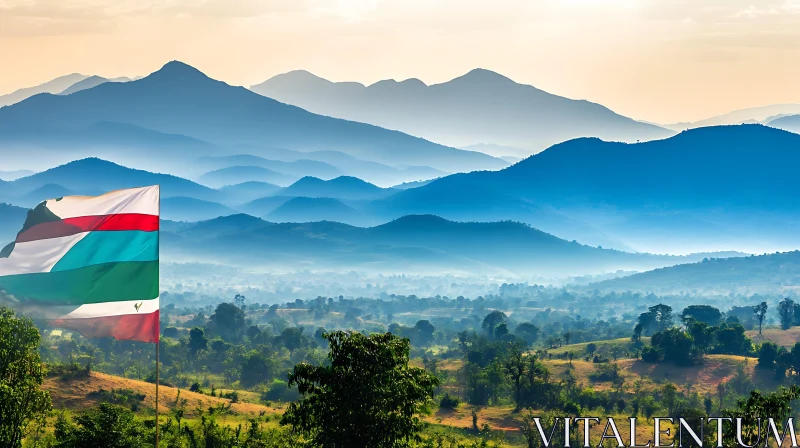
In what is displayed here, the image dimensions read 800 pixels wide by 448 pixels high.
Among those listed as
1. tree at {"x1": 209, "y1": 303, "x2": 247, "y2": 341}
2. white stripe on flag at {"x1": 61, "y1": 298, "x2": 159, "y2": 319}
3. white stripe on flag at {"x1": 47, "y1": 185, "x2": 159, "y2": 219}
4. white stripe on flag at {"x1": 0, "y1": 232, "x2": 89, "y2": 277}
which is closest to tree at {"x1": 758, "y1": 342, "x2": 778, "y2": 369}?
white stripe on flag at {"x1": 61, "y1": 298, "x2": 159, "y2": 319}

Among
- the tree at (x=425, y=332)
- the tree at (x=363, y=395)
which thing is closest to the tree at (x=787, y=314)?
the tree at (x=425, y=332)

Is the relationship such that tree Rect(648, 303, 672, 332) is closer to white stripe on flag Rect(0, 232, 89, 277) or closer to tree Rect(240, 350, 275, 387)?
tree Rect(240, 350, 275, 387)

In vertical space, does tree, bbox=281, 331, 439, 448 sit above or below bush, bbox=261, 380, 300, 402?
above

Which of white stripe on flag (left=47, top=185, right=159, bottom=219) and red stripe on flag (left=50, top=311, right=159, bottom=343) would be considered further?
white stripe on flag (left=47, top=185, right=159, bottom=219)

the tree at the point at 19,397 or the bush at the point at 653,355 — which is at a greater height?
the tree at the point at 19,397

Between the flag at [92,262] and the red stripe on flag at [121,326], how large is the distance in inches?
1.3

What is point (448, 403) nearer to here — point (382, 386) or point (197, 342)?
point (382, 386)

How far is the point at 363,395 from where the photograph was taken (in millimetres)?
32125

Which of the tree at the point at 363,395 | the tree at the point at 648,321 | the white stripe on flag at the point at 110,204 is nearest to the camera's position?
the white stripe on flag at the point at 110,204

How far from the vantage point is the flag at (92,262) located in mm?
31172

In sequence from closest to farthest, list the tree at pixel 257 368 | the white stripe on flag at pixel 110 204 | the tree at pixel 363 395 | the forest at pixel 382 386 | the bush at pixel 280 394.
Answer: the white stripe on flag at pixel 110 204, the tree at pixel 363 395, the forest at pixel 382 386, the bush at pixel 280 394, the tree at pixel 257 368

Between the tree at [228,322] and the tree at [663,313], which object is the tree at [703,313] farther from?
the tree at [228,322]

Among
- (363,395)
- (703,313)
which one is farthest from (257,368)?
(363,395)

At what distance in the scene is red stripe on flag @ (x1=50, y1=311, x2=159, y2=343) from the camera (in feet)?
102
